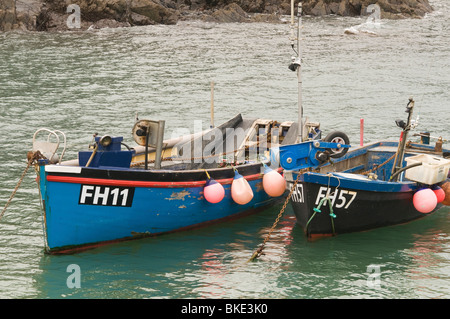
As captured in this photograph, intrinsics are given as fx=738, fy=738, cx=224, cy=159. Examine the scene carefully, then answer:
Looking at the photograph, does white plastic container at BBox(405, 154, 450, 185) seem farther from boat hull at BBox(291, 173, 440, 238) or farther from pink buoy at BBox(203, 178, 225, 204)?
pink buoy at BBox(203, 178, 225, 204)

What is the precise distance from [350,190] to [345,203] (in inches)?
11.2

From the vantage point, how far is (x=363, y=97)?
32281 mm

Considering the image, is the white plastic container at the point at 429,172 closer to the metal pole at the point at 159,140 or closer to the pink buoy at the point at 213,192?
the pink buoy at the point at 213,192

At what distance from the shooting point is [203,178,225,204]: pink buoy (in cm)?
1380

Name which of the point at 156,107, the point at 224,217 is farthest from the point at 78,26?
the point at 224,217

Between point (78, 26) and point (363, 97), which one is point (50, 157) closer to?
point (363, 97)

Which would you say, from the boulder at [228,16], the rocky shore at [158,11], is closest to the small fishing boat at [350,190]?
the rocky shore at [158,11]

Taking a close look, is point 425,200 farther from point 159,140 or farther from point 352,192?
point 159,140

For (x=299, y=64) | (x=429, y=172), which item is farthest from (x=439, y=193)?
(x=299, y=64)

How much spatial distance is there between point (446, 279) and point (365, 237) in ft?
6.94

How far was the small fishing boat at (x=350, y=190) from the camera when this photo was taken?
13672 mm

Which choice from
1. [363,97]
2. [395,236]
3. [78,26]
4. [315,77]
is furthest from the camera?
[78,26]

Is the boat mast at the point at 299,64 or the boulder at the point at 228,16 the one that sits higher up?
the boulder at the point at 228,16

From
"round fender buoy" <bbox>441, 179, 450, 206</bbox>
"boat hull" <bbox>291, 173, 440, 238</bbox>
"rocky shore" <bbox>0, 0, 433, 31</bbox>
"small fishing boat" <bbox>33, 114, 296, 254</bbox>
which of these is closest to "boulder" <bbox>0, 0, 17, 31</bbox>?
"rocky shore" <bbox>0, 0, 433, 31</bbox>
